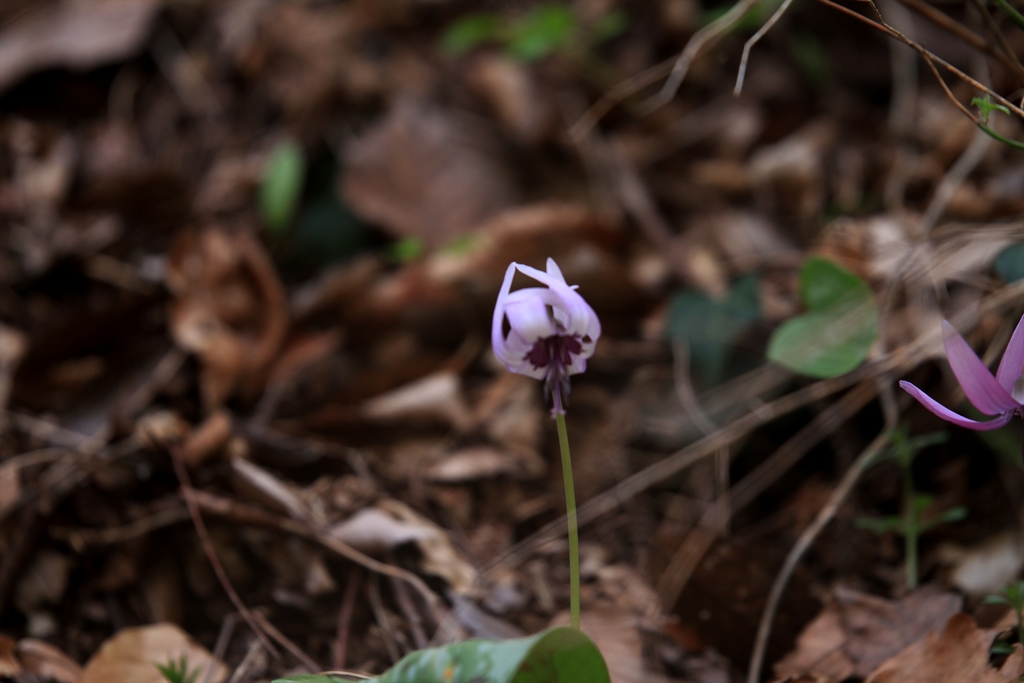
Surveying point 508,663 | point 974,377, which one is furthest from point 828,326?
point 508,663

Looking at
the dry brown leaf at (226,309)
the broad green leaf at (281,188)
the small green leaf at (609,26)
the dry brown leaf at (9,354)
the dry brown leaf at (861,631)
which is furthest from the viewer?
the small green leaf at (609,26)

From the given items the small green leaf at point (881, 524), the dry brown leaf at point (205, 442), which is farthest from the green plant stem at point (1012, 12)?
the dry brown leaf at point (205, 442)

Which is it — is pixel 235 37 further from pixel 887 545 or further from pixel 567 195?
pixel 887 545

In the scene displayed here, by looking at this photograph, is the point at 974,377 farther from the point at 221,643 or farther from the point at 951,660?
the point at 221,643

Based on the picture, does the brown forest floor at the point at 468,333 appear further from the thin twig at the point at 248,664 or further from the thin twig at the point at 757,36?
the thin twig at the point at 757,36

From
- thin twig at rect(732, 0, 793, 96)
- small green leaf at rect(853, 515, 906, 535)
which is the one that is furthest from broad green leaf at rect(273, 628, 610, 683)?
thin twig at rect(732, 0, 793, 96)
